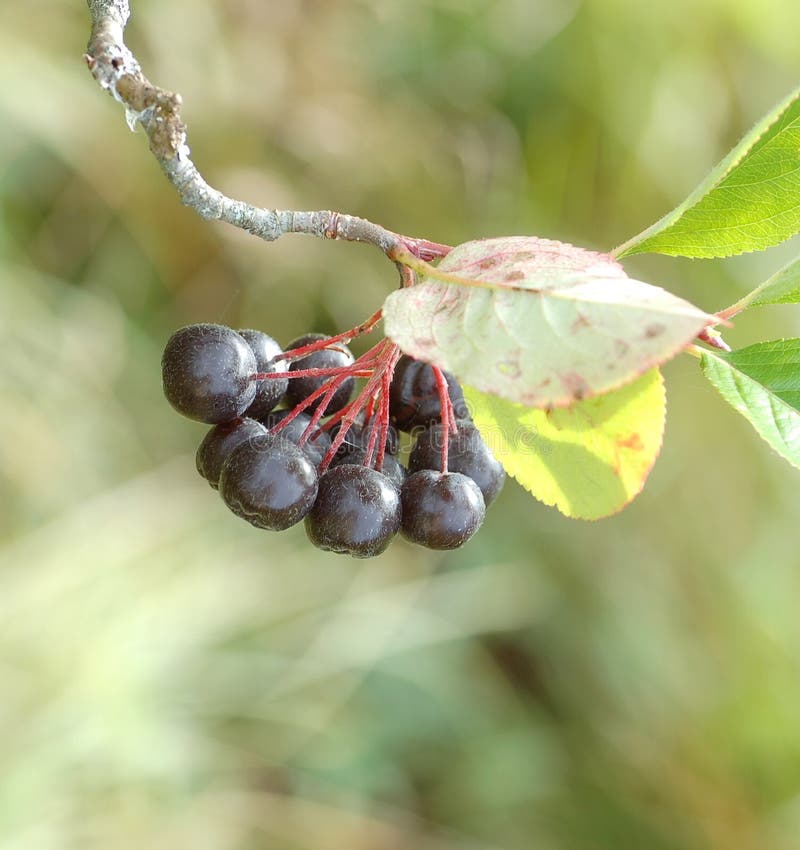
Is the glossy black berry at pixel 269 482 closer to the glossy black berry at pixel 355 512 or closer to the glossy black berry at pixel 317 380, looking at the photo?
the glossy black berry at pixel 355 512

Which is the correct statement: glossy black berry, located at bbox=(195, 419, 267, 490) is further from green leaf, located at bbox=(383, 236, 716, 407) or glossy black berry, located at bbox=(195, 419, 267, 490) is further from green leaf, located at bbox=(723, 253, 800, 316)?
green leaf, located at bbox=(723, 253, 800, 316)

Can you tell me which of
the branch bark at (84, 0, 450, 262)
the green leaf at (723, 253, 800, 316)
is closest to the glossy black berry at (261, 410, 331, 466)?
the branch bark at (84, 0, 450, 262)

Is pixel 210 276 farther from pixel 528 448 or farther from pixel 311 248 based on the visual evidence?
pixel 528 448

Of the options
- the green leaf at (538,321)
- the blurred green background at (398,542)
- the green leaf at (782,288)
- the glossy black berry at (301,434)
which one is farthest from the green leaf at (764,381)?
the blurred green background at (398,542)

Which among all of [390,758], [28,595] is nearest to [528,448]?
[28,595]

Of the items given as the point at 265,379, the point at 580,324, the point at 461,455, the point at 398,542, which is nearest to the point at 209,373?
the point at 265,379
